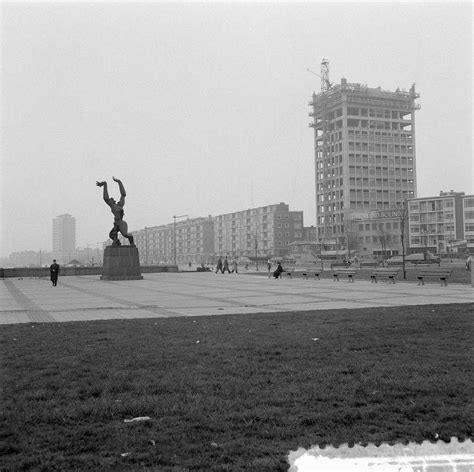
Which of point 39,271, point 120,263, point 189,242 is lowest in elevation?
point 39,271

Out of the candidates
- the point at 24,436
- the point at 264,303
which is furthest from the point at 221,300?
the point at 24,436

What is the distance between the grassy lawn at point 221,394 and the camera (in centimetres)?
408

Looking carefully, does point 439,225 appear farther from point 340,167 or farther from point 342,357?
point 342,357

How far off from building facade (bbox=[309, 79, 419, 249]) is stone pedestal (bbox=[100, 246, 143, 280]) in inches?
3392

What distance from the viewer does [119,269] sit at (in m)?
36.2

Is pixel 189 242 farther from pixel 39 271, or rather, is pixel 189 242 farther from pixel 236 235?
pixel 39 271

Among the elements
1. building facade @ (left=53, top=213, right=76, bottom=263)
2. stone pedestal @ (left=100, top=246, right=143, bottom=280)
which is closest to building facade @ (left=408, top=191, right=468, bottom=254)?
stone pedestal @ (left=100, top=246, right=143, bottom=280)

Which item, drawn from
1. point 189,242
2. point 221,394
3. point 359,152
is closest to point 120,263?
point 221,394

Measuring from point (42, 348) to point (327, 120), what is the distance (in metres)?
128

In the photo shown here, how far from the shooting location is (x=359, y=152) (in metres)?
A: 124

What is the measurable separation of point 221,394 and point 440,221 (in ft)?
332

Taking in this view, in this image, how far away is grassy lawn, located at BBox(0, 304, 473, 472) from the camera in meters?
4.08

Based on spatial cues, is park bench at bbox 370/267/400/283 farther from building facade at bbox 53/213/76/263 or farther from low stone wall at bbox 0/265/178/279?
building facade at bbox 53/213/76/263

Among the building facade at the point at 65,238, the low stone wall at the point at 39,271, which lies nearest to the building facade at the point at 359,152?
the low stone wall at the point at 39,271
